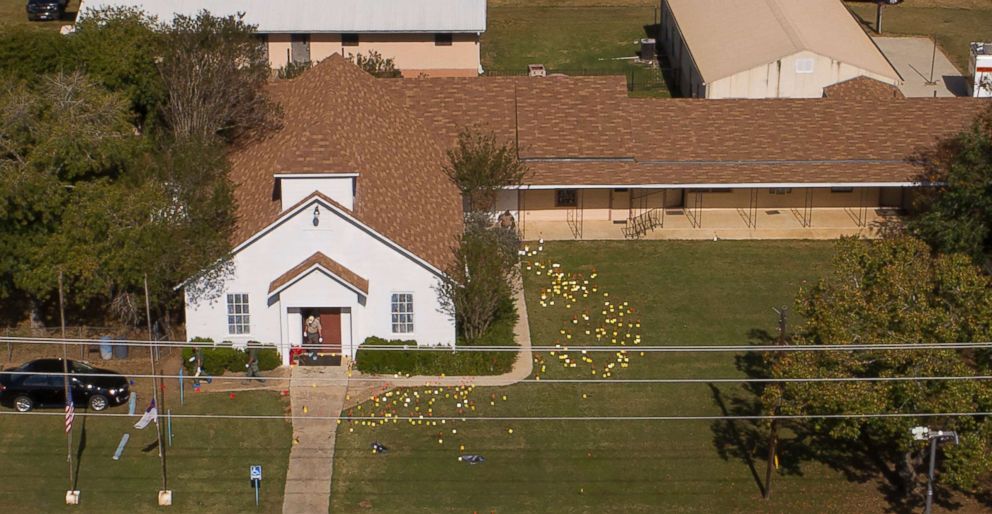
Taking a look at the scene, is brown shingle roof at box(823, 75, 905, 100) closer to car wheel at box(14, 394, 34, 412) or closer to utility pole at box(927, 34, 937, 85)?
utility pole at box(927, 34, 937, 85)

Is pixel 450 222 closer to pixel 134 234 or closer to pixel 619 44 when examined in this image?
pixel 134 234

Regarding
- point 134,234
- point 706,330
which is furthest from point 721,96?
point 134,234

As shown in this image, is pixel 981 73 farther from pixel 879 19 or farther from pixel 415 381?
pixel 415 381

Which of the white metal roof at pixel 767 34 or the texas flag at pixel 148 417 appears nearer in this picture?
the texas flag at pixel 148 417

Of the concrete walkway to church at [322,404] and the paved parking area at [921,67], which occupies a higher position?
the paved parking area at [921,67]

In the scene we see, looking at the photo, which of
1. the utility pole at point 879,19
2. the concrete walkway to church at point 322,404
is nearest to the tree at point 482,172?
the concrete walkway to church at point 322,404

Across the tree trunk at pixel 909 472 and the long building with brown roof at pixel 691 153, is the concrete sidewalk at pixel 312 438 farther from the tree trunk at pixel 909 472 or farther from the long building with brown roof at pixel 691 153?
the tree trunk at pixel 909 472
